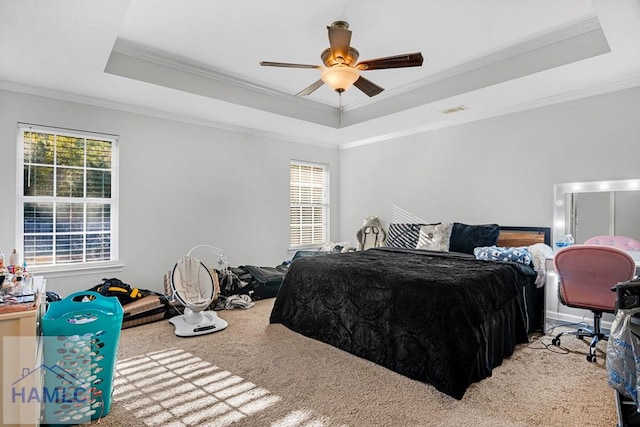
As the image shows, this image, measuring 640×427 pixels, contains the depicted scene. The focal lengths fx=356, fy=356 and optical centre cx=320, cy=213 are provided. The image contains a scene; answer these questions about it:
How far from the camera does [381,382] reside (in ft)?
8.06

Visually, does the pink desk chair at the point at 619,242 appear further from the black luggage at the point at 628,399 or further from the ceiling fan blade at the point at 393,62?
the ceiling fan blade at the point at 393,62

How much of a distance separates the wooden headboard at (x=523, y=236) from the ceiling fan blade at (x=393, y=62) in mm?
2584

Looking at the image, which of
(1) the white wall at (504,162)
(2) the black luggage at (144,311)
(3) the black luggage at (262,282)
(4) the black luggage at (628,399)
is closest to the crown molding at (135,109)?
(1) the white wall at (504,162)

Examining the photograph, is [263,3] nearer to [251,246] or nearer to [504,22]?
[504,22]

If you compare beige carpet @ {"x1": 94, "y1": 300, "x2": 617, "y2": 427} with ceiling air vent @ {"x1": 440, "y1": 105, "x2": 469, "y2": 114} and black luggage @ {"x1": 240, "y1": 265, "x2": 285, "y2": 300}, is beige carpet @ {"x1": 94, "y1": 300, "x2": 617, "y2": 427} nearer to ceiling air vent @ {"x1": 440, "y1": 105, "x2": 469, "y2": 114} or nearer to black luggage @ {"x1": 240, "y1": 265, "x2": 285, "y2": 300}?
black luggage @ {"x1": 240, "y1": 265, "x2": 285, "y2": 300}

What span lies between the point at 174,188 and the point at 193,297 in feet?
5.52

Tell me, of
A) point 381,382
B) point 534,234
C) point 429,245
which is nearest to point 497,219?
point 534,234

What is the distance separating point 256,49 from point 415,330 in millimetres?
2892

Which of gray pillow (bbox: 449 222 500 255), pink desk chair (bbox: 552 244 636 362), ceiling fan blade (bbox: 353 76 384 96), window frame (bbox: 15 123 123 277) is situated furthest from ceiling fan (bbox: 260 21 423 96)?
window frame (bbox: 15 123 123 277)

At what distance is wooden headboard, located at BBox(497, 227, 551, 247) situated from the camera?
13.2 ft

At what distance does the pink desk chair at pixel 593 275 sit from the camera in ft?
9.01

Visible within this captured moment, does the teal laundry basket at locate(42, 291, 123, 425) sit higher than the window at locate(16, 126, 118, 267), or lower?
lower

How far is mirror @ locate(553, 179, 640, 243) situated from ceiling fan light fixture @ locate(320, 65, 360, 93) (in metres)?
2.78

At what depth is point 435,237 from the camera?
14.6ft
